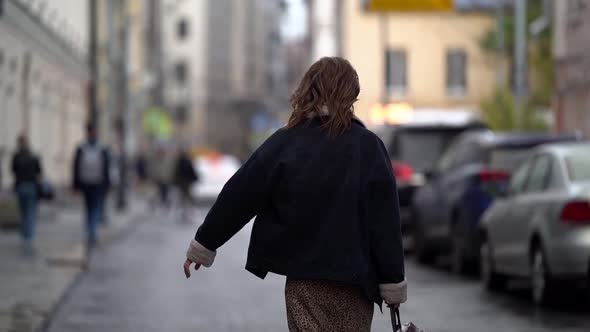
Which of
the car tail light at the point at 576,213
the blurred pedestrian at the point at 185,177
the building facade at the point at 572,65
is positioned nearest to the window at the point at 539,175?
the car tail light at the point at 576,213

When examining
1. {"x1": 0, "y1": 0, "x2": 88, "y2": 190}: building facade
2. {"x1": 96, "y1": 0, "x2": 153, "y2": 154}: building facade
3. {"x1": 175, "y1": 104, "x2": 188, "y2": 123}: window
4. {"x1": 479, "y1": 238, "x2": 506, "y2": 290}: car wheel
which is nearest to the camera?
{"x1": 479, "y1": 238, "x2": 506, "y2": 290}: car wheel

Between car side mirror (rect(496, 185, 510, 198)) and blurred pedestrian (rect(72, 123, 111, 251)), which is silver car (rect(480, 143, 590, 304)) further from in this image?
blurred pedestrian (rect(72, 123, 111, 251))

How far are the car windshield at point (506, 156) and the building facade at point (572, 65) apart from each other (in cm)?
1314

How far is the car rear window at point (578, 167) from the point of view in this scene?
13102 millimetres

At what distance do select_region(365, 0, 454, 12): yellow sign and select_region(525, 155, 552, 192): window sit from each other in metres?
21.1

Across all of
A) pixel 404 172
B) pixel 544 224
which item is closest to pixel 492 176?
pixel 544 224

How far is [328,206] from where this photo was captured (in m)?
5.89

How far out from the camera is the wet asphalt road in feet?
39.1

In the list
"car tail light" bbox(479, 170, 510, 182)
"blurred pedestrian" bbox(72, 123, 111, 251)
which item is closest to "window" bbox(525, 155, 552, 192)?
"car tail light" bbox(479, 170, 510, 182)

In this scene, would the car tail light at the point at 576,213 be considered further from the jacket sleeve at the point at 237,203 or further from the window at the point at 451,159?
the jacket sleeve at the point at 237,203

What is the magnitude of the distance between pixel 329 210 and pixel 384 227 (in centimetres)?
22

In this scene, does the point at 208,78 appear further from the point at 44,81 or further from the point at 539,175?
the point at 539,175

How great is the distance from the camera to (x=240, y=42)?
122188 millimetres

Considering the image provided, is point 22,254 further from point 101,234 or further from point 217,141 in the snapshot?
point 217,141
